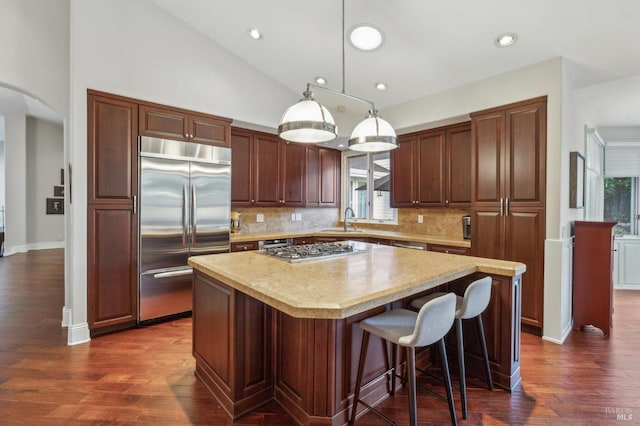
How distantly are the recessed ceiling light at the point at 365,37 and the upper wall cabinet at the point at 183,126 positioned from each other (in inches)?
67.8

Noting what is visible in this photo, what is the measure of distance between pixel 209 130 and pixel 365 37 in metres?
1.97

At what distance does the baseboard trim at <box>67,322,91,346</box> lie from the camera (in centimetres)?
279

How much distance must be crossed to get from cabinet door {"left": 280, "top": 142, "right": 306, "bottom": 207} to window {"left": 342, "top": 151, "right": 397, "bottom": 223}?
3.26 ft

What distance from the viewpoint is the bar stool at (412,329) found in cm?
147

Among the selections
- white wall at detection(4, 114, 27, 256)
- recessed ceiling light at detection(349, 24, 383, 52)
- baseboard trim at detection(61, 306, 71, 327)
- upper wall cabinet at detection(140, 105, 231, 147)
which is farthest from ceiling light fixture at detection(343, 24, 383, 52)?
white wall at detection(4, 114, 27, 256)

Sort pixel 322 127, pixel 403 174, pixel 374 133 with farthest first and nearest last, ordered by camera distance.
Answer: pixel 403 174, pixel 374 133, pixel 322 127

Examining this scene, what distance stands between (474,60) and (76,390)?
436 centimetres

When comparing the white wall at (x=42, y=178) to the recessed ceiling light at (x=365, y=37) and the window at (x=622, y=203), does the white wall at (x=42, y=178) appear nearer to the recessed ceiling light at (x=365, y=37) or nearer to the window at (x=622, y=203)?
the recessed ceiling light at (x=365, y=37)

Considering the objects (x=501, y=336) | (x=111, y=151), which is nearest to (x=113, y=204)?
(x=111, y=151)

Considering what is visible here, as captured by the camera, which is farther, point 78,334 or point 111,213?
point 111,213

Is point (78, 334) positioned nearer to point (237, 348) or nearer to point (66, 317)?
point (66, 317)

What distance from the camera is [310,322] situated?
5.35 ft

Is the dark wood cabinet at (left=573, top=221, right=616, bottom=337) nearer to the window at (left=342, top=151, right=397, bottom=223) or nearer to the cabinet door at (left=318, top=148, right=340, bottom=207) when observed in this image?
the window at (left=342, top=151, right=397, bottom=223)

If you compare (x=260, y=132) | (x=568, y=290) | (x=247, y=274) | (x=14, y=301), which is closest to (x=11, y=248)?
(x=14, y=301)
